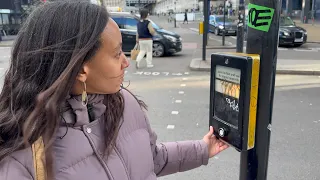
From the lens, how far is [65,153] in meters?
1.09

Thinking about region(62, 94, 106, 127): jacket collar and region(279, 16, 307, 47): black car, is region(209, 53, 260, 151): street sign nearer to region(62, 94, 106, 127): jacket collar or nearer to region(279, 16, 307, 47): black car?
region(62, 94, 106, 127): jacket collar

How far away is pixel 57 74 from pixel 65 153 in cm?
26

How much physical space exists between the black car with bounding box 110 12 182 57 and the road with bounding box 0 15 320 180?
229cm

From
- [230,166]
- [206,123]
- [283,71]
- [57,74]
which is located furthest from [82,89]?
[283,71]

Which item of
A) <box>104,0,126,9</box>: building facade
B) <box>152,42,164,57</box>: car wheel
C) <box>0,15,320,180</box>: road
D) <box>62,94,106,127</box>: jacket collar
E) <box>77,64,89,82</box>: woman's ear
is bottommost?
<box>0,15,320,180</box>: road

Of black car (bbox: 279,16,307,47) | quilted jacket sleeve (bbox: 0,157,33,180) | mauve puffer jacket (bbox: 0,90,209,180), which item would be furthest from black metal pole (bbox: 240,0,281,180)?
black car (bbox: 279,16,307,47)

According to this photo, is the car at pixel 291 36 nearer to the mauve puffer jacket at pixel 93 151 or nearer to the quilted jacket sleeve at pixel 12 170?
Answer: the mauve puffer jacket at pixel 93 151

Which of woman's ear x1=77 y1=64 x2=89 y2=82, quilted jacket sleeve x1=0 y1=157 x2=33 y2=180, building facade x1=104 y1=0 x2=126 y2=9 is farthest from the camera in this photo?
building facade x1=104 y1=0 x2=126 y2=9

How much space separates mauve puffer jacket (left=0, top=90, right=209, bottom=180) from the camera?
1000 millimetres

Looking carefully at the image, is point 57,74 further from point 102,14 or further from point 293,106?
point 293,106

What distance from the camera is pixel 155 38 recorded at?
11.9m

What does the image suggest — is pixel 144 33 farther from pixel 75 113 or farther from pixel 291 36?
pixel 75 113

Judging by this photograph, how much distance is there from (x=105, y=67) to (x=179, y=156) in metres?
0.70

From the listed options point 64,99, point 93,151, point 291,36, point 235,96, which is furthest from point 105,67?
point 291,36
